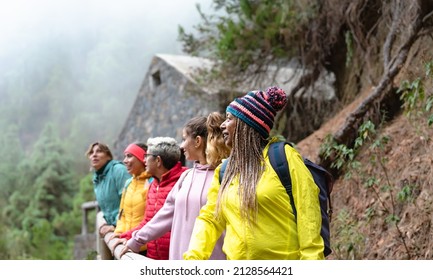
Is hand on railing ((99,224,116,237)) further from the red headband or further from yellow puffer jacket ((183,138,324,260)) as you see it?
yellow puffer jacket ((183,138,324,260))

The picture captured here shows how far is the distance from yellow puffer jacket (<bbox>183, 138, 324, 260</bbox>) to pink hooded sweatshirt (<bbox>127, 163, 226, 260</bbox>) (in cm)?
82

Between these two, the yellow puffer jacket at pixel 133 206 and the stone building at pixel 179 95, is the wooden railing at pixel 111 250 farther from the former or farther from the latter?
the stone building at pixel 179 95

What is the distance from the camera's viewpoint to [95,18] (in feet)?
191

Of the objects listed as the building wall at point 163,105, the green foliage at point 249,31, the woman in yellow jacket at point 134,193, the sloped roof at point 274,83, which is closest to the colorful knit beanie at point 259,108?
the woman in yellow jacket at point 134,193

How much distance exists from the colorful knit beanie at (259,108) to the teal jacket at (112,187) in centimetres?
303

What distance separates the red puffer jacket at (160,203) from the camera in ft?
14.3

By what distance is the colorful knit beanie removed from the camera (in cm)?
297

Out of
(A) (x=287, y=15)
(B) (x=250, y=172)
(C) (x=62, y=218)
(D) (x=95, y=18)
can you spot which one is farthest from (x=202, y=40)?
(D) (x=95, y=18)

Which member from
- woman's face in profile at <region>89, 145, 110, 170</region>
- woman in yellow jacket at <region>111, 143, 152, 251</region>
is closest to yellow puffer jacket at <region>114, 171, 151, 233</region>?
woman in yellow jacket at <region>111, 143, 152, 251</region>

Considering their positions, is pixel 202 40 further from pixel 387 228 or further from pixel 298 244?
pixel 298 244

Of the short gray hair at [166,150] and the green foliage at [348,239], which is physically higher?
the short gray hair at [166,150]

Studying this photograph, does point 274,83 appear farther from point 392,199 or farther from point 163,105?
point 392,199

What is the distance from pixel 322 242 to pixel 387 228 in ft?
10.8

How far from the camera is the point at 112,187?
5.92m
